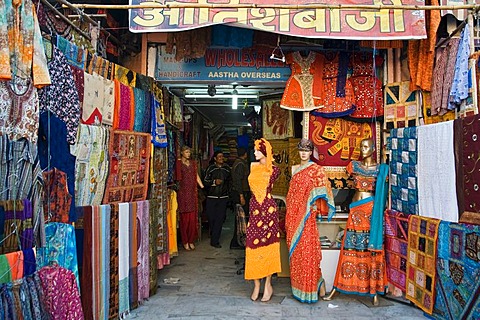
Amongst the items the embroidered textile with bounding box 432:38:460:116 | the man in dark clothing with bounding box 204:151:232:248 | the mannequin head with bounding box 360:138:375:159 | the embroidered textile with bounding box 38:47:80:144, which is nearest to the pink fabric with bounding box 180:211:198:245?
the man in dark clothing with bounding box 204:151:232:248

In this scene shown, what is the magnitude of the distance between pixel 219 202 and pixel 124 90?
364 centimetres

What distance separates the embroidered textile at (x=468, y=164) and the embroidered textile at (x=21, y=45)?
3.23 m

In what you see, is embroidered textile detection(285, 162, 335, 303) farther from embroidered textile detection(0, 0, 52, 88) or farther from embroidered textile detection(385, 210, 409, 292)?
embroidered textile detection(0, 0, 52, 88)

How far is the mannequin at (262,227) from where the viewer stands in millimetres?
4594

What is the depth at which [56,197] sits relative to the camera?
327 centimetres

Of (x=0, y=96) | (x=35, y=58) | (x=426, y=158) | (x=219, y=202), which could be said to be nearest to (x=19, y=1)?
(x=35, y=58)

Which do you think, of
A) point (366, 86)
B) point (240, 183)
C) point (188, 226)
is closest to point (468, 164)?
point (366, 86)

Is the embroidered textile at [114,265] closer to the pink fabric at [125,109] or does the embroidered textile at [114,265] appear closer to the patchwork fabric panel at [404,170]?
the pink fabric at [125,109]

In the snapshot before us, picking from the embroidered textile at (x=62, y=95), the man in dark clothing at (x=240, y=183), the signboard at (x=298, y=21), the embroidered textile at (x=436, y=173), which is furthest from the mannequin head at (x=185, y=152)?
the embroidered textile at (x=436, y=173)

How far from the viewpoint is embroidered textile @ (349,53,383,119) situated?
17.3ft

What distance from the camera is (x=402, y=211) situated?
454cm

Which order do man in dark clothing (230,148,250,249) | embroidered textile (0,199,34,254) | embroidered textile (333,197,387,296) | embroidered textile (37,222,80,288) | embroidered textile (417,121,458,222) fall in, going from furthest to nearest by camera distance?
man in dark clothing (230,148,250,249) < embroidered textile (333,197,387,296) < embroidered textile (417,121,458,222) < embroidered textile (37,222,80,288) < embroidered textile (0,199,34,254)

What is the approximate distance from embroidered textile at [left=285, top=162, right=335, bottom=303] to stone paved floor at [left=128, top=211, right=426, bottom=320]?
215mm

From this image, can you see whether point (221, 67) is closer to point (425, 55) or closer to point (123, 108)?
point (123, 108)
